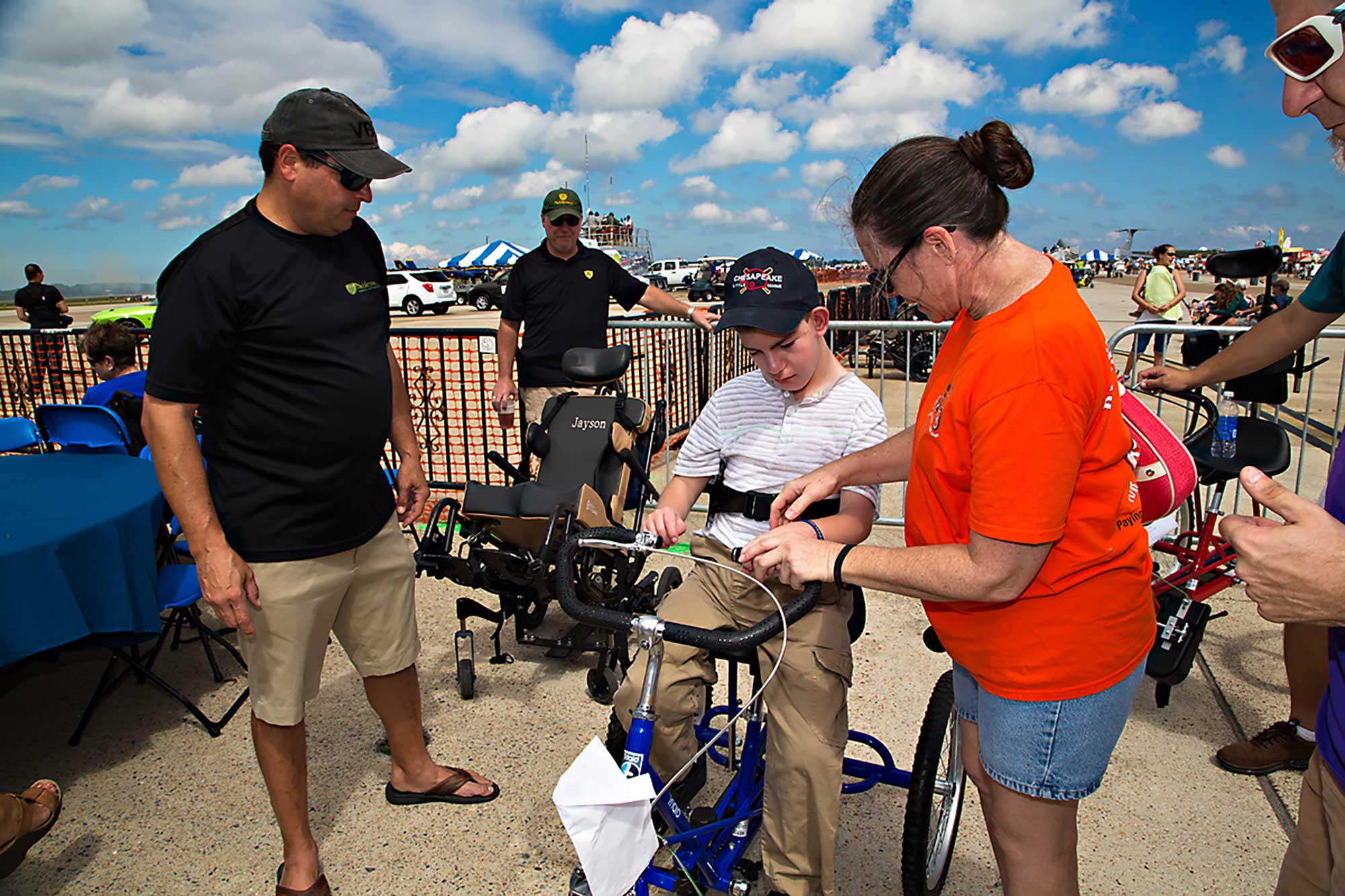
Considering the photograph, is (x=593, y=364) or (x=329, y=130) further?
(x=593, y=364)

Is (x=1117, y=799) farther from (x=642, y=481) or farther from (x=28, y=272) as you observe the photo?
(x=28, y=272)

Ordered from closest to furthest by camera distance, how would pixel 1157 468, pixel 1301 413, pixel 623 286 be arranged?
pixel 1157 468
pixel 623 286
pixel 1301 413

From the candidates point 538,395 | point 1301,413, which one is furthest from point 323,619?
point 1301,413

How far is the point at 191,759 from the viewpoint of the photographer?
3.20 m

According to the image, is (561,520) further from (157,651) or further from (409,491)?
(157,651)

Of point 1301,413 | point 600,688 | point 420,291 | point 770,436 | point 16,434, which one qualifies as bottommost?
point 600,688

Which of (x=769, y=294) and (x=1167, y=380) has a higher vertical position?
(x=769, y=294)

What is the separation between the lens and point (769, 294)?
2207 millimetres

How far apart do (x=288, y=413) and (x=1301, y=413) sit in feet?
39.5

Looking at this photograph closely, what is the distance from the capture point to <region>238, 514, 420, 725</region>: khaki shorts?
7.71 feet

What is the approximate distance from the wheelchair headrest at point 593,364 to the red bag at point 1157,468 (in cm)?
275

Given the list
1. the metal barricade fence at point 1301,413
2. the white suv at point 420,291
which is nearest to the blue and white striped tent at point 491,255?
the white suv at point 420,291

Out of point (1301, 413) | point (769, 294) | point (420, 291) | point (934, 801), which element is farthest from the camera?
point (420, 291)

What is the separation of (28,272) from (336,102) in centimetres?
1426
